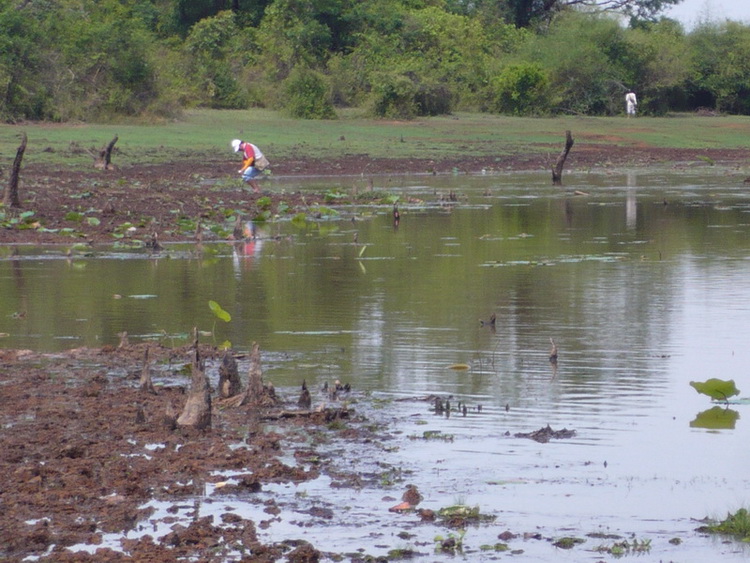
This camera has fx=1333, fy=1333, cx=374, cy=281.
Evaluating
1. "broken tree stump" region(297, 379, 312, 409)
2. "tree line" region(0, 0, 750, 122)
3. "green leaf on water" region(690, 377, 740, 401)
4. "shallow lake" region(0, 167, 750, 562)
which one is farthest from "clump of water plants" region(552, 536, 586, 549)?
"tree line" region(0, 0, 750, 122)

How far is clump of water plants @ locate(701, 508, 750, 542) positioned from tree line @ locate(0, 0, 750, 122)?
32.3m

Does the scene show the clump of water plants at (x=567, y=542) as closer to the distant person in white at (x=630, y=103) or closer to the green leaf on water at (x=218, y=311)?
the green leaf on water at (x=218, y=311)

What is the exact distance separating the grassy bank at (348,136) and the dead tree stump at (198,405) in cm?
2036

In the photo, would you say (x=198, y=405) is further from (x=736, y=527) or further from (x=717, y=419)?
(x=717, y=419)

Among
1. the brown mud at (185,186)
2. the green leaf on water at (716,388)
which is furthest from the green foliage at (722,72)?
the green leaf on water at (716,388)

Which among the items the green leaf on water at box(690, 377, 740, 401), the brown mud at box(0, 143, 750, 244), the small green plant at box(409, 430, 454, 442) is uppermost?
the brown mud at box(0, 143, 750, 244)

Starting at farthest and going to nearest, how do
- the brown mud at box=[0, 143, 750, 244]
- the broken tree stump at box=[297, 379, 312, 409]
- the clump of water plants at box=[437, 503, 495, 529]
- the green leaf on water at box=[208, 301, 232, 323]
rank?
the brown mud at box=[0, 143, 750, 244]
the green leaf on water at box=[208, 301, 232, 323]
the broken tree stump at box=[297, 379, 312, 409]
the clump of water plants at box=[437, 503, 495, 529]

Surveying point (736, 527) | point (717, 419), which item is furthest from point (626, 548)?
point (717, 419)

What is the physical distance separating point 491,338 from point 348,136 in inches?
1121

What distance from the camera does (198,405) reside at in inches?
287

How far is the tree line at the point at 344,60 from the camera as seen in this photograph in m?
38.2

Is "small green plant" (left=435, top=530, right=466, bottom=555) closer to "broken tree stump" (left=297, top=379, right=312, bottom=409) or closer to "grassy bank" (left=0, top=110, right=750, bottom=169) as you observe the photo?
"broken tree stump" (left=297, top=379, right=312, bottom=409)

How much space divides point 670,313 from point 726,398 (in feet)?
11.6

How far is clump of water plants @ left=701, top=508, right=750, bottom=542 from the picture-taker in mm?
5855
